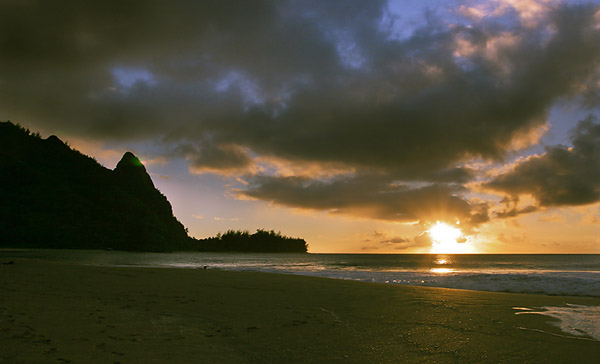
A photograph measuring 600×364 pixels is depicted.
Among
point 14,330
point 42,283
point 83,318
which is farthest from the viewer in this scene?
point 42,283

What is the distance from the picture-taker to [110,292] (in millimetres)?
10227

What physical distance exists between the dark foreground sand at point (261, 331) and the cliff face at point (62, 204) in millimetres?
101914

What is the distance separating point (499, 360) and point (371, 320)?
291cm

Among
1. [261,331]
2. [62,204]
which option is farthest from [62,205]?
[261,331]

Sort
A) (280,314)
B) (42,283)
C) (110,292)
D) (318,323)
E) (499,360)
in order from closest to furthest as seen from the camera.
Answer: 1. (499,360)
2. (318,323)
3. (280,314)
4. (110,292)
5. (42,283)

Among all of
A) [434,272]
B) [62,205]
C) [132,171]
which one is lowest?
[434,272]

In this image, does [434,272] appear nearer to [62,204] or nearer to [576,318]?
[576,318]

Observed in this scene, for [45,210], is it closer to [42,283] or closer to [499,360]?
[42,283]

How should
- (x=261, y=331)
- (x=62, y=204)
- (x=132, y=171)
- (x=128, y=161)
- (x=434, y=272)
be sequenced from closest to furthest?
(x=261, y=331)
(x=434, y=272)
(x=62, y=204)
(x=132, y=171)
(x=128, y=161)

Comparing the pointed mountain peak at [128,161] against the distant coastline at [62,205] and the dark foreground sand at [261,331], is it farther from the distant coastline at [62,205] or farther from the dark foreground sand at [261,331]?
the dark foreground sand at [261,331]

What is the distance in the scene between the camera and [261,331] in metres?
6.17

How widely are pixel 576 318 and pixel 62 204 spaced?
12356 centimetres

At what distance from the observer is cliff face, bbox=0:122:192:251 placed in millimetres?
90812

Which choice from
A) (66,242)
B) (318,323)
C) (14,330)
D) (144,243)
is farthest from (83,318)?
(144,243)
